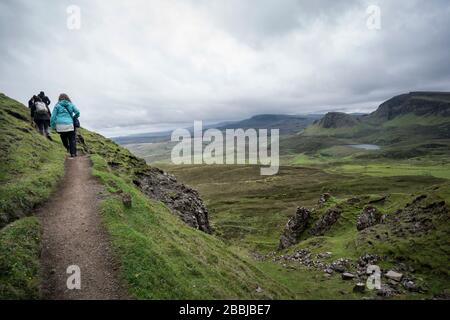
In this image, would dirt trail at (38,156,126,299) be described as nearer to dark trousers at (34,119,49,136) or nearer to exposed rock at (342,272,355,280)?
dark trousers at (34,119,49,136)

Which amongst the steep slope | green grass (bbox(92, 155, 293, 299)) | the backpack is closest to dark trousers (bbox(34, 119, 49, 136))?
the backpack

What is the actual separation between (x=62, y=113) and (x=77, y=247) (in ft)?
52.3

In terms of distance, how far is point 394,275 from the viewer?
1195 inches

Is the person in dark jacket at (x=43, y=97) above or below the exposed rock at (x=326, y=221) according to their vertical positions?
above

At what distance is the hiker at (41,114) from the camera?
35250 mm

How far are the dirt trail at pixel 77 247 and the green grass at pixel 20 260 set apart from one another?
0.43 m

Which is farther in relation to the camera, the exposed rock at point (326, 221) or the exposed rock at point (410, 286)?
the exposed rock at point (326, 221)

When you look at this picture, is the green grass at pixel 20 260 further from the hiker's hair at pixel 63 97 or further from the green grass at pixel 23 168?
the hiker's hair at pixel 63 97

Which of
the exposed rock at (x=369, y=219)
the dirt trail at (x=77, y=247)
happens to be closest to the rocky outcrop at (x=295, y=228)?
the exposed rock at (x=369, y=219)

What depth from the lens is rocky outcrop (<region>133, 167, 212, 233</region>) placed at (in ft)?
135

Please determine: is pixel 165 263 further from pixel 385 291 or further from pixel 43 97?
pixel 43 97
